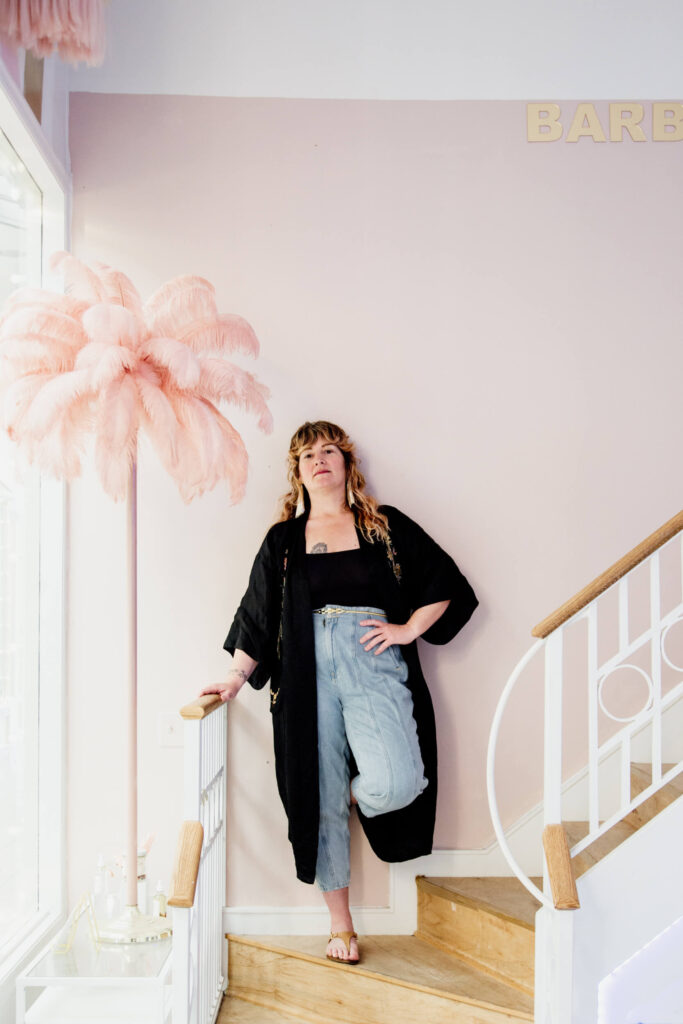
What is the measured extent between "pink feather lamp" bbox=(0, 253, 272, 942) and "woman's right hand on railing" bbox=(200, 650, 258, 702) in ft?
0.88

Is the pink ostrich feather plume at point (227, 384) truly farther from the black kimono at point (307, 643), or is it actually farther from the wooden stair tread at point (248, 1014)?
the wooden stair tread at point (248, 1014)

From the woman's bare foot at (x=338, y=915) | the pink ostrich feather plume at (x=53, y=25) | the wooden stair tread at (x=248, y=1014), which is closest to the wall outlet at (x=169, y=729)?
the woman's bare foot at (x=338, y=915)

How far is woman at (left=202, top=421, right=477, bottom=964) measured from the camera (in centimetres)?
254

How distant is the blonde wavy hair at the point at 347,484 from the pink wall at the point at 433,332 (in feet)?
0.37

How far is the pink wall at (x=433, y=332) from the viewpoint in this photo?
2.86 metres

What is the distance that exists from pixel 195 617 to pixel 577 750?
4.46 feet

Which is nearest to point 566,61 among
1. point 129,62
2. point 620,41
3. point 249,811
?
point 620,41

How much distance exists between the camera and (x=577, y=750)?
285cm

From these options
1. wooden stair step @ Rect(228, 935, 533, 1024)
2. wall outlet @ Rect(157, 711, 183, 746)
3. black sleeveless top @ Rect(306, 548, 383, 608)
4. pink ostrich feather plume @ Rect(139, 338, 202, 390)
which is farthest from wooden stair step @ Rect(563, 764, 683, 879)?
pink ostrich feather plume @ Rect(139, 338, 202, 390)

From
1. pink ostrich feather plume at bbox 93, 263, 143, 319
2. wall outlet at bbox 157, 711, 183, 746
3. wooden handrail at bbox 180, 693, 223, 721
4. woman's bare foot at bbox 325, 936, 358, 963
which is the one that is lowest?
woman's bare foot at bbox 325, 936, 358, 963

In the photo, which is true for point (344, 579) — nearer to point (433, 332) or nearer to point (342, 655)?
point (342, 655)

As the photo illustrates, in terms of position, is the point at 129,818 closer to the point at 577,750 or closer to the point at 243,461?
the point at 243,461

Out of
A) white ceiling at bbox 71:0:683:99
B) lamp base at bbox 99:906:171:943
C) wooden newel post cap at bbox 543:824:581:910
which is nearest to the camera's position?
wooden newel post cap at bbox 543:824:581:910

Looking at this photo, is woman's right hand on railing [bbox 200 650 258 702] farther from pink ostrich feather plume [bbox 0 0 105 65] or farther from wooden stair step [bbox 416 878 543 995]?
pink ostrich feather plume [bbox 0 0 105 65]
